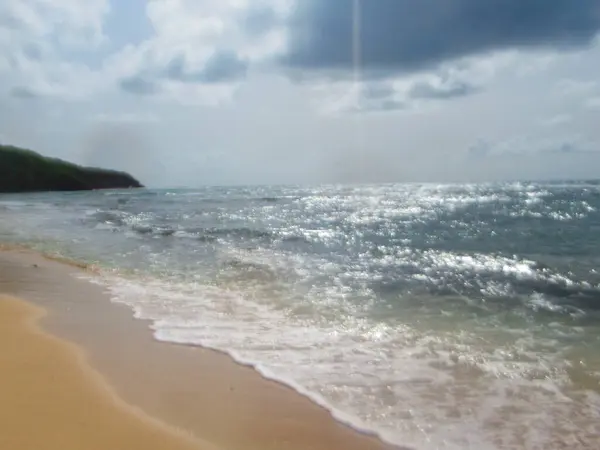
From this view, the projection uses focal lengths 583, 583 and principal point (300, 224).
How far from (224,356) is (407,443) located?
282 centimetres

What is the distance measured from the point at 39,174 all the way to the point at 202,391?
118m

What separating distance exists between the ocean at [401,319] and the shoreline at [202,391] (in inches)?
10.1

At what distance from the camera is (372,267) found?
50.6ft

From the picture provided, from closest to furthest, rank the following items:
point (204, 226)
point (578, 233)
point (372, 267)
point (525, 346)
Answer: point (525, 346) < point (372, 267) < point (578, 233) < point (204, 226)

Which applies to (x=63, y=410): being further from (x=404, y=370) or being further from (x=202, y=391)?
(x=404, y=370)

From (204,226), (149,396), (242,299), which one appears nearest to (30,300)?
(242,299)

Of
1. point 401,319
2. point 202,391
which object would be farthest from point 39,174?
point 202,391

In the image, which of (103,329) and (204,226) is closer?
(103,329)

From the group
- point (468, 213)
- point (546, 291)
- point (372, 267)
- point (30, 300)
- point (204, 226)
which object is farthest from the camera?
point (468, 213)

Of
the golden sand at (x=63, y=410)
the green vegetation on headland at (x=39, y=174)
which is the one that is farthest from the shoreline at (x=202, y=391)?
the green vegetation on headland at (x=39, y=174)

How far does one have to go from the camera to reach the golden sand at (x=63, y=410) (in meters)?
4.49

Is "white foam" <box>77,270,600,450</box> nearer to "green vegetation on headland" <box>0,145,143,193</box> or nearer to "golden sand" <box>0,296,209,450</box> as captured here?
"golden sand" <box>0,296,209,450</box>

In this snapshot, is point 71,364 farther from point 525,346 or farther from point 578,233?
point 578,233

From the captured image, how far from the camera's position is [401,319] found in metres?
9.48
